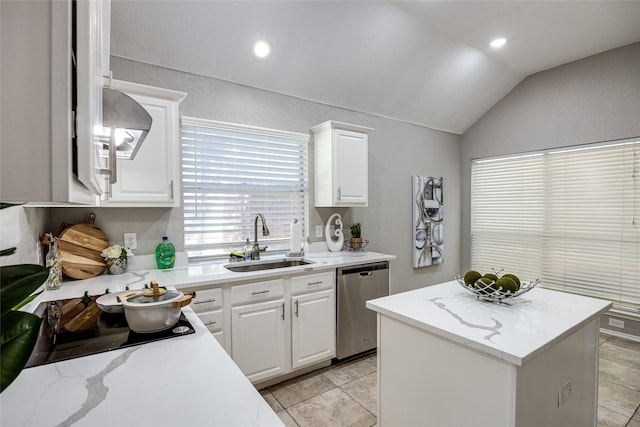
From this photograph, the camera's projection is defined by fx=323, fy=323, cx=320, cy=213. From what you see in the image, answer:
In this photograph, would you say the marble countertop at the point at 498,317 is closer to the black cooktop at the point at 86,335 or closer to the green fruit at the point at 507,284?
the green fruit at the point at 507,284

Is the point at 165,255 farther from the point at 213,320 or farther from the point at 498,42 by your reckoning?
the point at 498,42

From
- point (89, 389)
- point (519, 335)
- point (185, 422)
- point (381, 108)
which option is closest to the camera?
point (185, 422)

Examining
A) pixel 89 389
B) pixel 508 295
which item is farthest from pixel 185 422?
pixel 508 295

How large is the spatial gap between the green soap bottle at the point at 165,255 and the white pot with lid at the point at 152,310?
4.24 feet

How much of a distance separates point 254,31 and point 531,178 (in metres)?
3.74

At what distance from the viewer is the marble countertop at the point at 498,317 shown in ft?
3.95

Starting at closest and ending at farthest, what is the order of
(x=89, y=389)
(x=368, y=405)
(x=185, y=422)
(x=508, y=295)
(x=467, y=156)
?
(x=185, y=422) → (x=89, y=389) → (x=508, y=295) → (x=368, y=405) → (x=467, y=156)

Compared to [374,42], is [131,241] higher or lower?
lower

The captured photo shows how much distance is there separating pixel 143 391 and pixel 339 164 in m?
2.64

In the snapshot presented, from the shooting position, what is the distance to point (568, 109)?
3795 mm

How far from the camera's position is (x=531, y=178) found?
13.6 feet

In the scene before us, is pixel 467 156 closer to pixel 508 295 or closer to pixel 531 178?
pixel 531 178

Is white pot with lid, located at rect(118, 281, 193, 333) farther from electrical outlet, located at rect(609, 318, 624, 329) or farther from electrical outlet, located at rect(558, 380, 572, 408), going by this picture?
electrical outlet, located at rect(609, 318, 624, 329)

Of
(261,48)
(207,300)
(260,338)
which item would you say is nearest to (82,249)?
→ (207,300)
